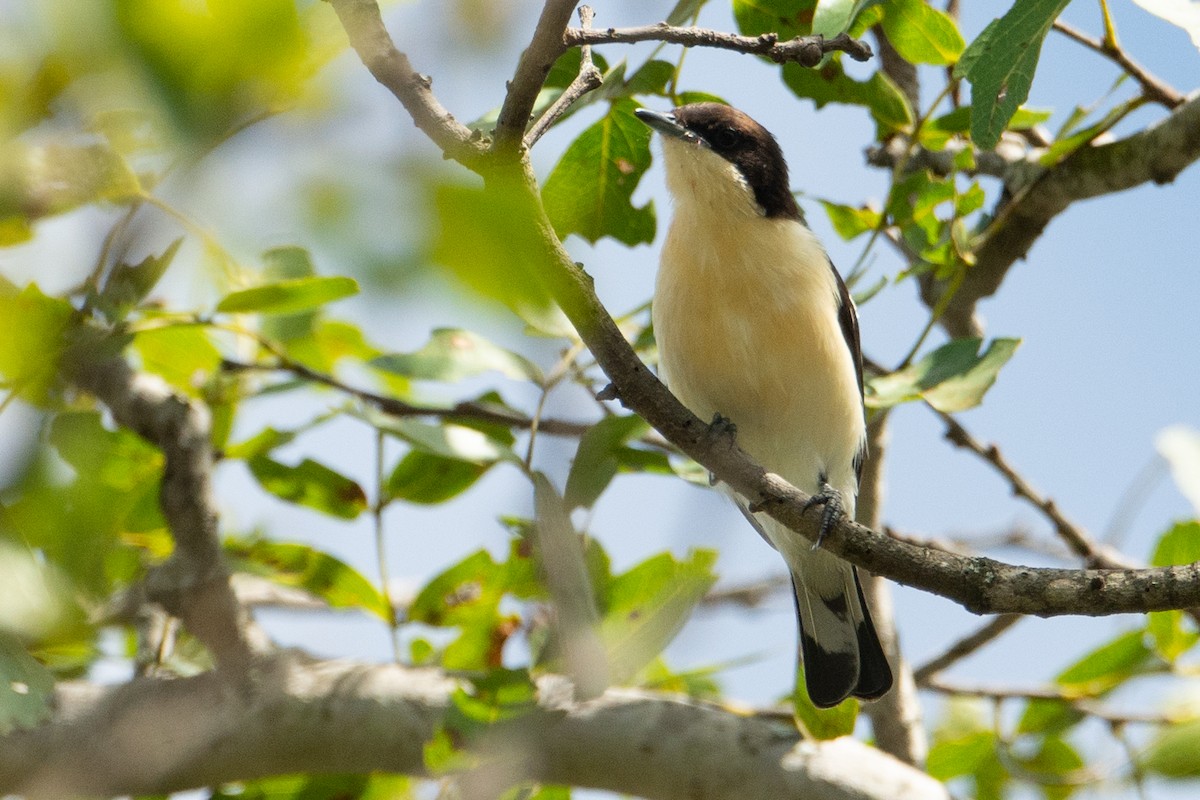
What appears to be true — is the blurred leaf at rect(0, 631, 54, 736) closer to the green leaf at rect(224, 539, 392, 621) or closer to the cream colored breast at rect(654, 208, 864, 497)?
the green leaf at rect(224, 539, 392, 621)

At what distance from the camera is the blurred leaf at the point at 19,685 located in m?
2.39

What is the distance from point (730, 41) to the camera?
8.64 feet

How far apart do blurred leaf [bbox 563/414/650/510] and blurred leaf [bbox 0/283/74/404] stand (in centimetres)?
257

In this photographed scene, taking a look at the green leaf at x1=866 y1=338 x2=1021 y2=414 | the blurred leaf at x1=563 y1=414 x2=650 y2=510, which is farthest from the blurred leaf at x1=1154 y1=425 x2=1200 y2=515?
the blurred leaf at x1=563 y1=414 x2=650 y2=510

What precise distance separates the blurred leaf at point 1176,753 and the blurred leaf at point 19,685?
12.4ft

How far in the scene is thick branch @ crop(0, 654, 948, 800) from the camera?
412cm

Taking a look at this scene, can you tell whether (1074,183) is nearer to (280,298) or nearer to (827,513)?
(827,513)

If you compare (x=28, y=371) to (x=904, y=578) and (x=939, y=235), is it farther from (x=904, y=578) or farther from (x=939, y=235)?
(x=939, y=235)

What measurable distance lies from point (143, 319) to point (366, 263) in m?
3.10

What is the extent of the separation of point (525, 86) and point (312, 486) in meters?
2.88

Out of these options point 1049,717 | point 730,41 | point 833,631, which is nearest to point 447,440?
point 730,41

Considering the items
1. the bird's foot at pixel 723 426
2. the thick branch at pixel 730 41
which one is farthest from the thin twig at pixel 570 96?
the bird's foot at pixel 723 426

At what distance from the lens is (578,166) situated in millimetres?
4031

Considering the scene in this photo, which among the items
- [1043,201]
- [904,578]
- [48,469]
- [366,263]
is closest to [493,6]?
[366,263]
